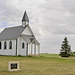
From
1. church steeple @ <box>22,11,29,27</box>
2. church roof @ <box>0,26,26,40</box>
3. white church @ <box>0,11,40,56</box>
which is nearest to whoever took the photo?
white church @ <box>0,11,40,56</box>

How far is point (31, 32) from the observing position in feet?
172

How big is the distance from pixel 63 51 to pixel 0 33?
73.0 feet

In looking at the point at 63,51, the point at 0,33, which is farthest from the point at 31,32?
the point at 63,51

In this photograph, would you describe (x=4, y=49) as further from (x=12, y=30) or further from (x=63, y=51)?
(x=63, y=51)

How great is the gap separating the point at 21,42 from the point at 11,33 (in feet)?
17.6

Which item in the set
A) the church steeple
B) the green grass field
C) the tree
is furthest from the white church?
the green grass field

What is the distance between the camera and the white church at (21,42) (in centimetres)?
4950

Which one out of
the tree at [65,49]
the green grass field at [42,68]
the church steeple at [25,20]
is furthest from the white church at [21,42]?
the green grass field at [42,68]

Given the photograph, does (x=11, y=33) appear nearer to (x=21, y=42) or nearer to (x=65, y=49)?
(x=21, y=42)

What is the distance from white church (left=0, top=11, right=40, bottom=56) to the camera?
49503 millimetres

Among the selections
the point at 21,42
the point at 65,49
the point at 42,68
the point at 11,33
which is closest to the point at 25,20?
the point at 11,33

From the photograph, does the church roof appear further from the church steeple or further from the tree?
the tree

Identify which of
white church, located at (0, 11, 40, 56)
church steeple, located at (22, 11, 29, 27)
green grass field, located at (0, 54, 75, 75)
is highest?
church steeple, located at (22, 11, 29, 27)

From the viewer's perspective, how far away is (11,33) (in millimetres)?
53438
